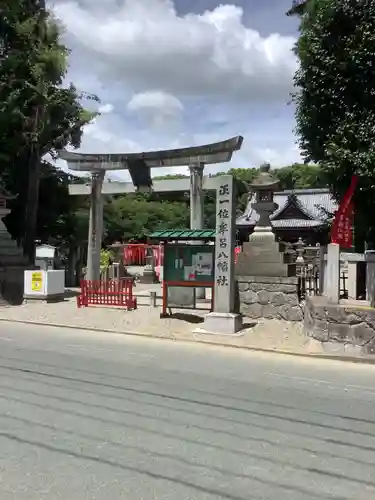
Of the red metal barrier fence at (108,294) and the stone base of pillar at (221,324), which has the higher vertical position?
the red metal barrier fence at (108,294)

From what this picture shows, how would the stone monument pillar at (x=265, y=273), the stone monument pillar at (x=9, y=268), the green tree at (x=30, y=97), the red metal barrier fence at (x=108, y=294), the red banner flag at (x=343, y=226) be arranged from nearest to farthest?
the red banner flag at (x=343, y=226) < the stone monument pillar at (x=265, y=273) < the red metal barrier fence at (x=108, y=294) < the stone monument pillar at (x=9, y=268) < the green tree at (x=30, y=97)

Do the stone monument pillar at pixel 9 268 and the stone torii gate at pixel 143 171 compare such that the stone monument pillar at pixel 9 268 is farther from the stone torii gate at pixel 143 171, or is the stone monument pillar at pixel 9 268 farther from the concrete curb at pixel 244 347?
the concrete curb at pixel 244 347

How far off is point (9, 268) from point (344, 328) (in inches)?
495

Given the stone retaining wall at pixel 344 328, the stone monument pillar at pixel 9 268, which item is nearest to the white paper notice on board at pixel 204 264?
the stone retaining wall at pixel 344 328

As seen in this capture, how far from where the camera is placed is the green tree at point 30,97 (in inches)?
834

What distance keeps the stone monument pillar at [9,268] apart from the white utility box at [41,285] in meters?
0.85

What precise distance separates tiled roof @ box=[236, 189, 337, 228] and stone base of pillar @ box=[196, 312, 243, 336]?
22.7m

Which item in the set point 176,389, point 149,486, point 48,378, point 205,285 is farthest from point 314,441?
point 205,285

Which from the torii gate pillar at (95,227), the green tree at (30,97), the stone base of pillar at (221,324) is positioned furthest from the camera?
the green tree at (30,97)

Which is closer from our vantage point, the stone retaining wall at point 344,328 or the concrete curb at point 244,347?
the concrete curb at point 244,347

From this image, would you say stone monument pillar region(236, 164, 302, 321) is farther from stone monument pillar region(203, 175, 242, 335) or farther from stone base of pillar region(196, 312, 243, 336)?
stone base of pillar region(196, 312, 243, 336)

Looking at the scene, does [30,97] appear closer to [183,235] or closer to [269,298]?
[183,235]

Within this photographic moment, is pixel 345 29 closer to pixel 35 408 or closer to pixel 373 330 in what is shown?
pixel 373 330

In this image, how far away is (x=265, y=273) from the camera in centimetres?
1380
